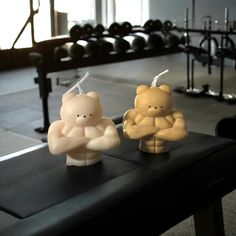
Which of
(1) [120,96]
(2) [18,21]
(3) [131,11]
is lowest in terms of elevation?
(1) [120,96]

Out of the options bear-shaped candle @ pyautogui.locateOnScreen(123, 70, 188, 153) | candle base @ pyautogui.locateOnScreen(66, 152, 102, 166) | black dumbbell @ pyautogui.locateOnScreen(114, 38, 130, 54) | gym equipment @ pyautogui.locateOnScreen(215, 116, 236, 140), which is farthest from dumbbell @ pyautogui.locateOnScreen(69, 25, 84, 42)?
candle base @ pyautogui.locateOnScreen(66, 152, 102, 166)

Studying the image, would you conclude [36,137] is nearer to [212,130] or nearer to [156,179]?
[212,130]

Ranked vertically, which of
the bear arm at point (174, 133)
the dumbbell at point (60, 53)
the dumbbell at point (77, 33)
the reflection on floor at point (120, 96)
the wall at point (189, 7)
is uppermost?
the wall at point (189, 7)

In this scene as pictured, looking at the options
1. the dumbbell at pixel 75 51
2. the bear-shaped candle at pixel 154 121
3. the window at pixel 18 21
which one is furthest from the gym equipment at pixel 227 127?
the window at pixel 18 21

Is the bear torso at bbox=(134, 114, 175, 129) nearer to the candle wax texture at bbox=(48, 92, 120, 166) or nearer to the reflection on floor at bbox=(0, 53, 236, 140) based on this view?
the candle wax texture at bbox=(48, 92, 120, 166)

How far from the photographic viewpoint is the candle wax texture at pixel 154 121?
1389 millimetres

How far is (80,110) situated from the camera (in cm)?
128

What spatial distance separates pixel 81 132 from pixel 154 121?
0.81 ft

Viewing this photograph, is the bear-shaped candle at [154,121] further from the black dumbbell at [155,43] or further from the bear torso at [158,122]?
the black dumbbell at [155,43]

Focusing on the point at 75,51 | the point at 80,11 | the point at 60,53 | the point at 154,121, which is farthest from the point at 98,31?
the point at 154,121

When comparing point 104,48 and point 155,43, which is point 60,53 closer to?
point 104,48

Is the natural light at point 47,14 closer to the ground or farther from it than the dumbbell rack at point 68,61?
farther from it

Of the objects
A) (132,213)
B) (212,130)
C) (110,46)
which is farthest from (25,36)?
(132,213)

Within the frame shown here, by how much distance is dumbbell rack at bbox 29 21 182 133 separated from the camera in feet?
10.6
